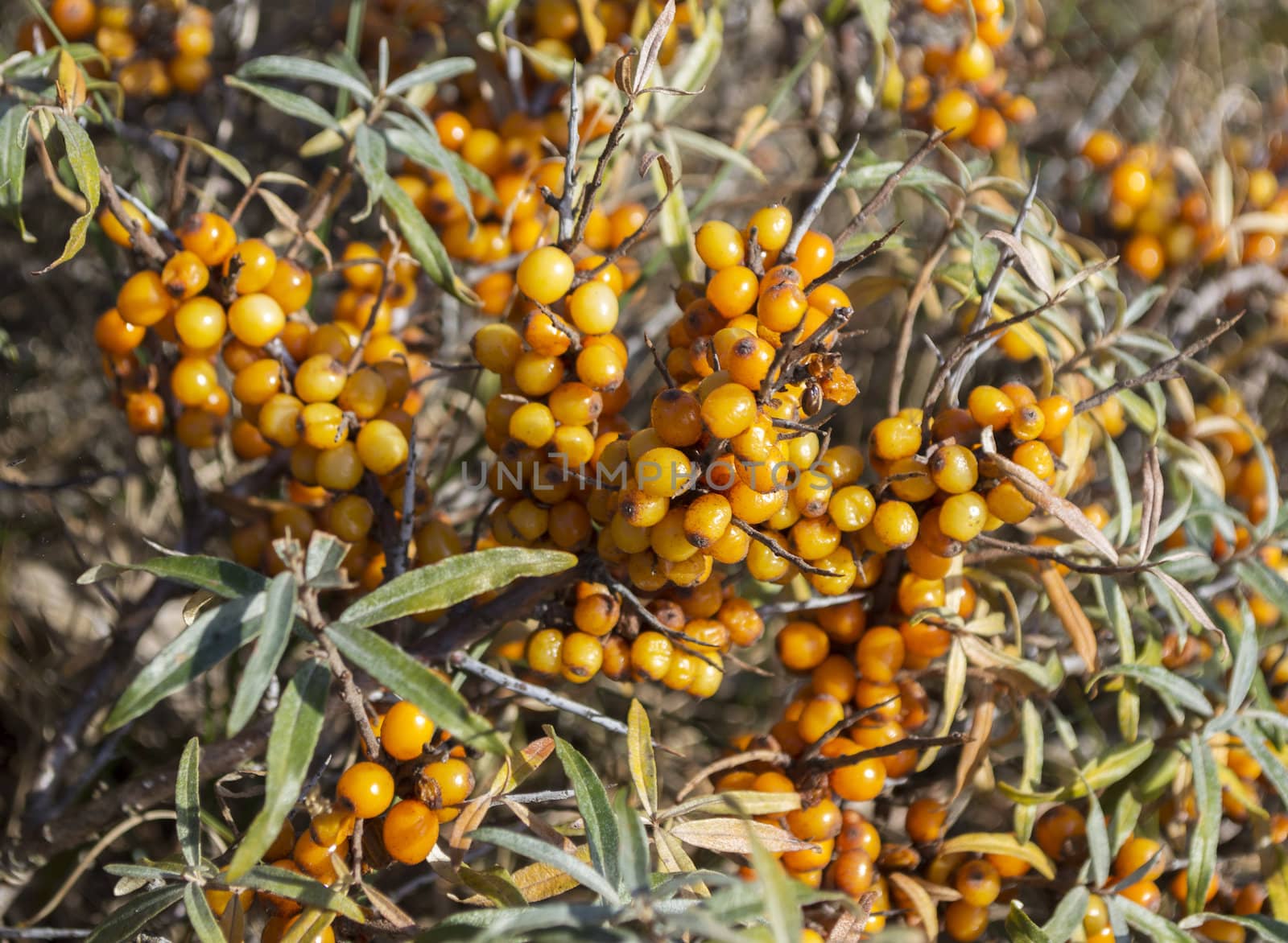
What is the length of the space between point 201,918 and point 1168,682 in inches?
58.9

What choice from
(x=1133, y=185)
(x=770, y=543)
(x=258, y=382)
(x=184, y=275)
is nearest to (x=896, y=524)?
(x=770, y=543)

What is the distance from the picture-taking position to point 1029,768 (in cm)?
154

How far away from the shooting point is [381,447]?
1412 millimetres

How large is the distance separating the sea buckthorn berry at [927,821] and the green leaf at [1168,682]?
13.1 inches

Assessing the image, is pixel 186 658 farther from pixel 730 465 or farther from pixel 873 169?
pixel 873 169

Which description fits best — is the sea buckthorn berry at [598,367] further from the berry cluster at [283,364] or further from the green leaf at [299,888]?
the green leaf at [299,888]

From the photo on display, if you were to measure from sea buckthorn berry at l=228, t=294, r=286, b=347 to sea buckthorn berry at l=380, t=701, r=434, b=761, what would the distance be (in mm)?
621

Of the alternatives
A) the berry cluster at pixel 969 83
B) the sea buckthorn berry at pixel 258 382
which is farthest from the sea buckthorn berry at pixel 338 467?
the berry cluster at pixel 969 83

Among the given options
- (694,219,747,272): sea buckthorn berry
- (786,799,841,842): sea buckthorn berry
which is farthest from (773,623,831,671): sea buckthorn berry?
(694,219,747,272): sea buckthorn berry

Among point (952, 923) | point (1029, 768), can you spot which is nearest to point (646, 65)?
point (1029, 768)

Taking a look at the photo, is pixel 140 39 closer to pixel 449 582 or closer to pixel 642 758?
pixel 449 582

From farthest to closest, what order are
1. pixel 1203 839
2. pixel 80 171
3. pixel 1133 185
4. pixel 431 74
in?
1. pixel 1133 185
2. pixel 431 74
3. pixel 1203 839
4. pixel 80 171

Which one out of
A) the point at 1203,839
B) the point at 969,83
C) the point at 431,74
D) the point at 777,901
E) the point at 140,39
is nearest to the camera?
the point at 777,901

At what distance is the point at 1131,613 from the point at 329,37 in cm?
241
